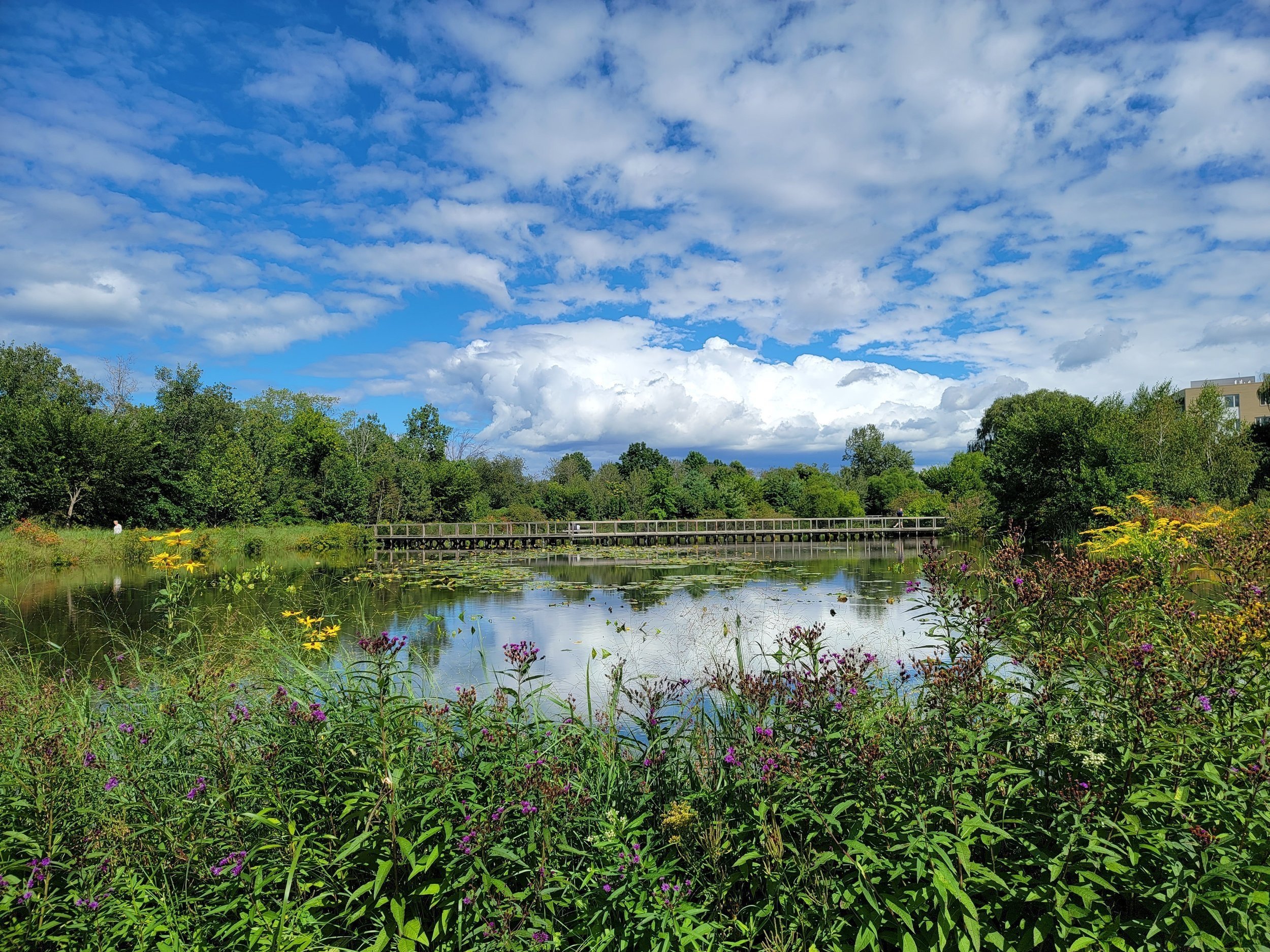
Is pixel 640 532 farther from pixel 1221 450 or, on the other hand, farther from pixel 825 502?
pixel 1221 450

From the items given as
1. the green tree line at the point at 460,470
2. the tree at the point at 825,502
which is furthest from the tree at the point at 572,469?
the tree at the point at 825,502

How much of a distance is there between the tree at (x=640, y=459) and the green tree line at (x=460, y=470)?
17cm

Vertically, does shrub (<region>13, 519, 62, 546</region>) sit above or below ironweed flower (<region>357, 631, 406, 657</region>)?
below

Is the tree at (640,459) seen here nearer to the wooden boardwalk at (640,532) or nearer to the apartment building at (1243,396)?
the wooden boardwalk at (640,532)

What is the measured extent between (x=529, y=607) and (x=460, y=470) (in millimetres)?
35178

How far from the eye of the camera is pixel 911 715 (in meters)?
2.80

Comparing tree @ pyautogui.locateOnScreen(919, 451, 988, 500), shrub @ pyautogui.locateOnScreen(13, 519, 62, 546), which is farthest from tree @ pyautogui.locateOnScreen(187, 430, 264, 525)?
tree @ pyautogui.locateOnScreen(919, 451, 988, 500)

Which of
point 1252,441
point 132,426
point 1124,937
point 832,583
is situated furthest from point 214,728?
point 1252,441

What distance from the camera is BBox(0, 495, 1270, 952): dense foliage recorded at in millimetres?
1911

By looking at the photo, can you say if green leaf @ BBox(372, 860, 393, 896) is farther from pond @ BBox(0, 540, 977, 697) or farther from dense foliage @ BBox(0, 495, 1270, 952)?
pond @ BBox(0, 540, 977, 697)

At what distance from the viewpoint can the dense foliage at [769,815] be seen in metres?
1.91

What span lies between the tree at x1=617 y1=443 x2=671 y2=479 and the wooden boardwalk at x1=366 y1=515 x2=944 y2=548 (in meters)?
17.4

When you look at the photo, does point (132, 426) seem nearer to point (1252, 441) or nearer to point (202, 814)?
point (202, 814)

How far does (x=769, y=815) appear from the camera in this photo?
2.29 meters
